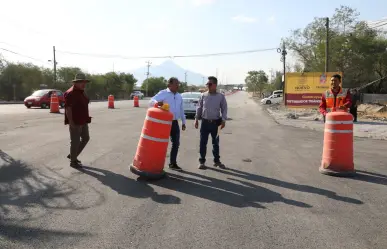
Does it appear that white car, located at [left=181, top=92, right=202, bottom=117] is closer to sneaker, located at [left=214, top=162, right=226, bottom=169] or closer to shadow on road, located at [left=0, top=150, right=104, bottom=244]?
sneaker, located at [left=214, top=162, right=226, bottom=169]

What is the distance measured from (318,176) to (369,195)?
1284 mm

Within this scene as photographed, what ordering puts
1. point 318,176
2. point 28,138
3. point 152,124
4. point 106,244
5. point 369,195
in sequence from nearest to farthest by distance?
point 106,244
point 369,195
point 152,124
point 318,176
point 28,138

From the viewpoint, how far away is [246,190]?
5.95 metres

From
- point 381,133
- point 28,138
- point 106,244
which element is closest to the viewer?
point 106,244

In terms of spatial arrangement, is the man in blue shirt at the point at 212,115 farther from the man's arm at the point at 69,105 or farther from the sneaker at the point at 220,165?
the man's arm at the point at 69,105

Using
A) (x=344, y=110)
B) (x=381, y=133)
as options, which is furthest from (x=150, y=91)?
(x=344, y=110)

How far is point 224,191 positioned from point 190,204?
2.78 feet

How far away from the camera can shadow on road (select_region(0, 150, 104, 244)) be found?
13.4ft

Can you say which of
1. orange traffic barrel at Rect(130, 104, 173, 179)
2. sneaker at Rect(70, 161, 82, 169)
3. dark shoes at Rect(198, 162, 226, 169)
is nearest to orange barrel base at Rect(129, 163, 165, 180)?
orange traffic barrel at Rect(130, 104, 173, 179)

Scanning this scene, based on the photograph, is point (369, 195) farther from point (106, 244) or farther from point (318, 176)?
point (106, 244)

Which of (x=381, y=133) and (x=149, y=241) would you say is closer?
(x=149, y=241)

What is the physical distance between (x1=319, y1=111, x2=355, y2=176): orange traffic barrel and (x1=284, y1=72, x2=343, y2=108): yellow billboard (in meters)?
18.3

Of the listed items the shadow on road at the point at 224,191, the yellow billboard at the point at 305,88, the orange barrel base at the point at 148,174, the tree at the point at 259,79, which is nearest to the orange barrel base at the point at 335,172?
the shadow on road at the point at 224,191

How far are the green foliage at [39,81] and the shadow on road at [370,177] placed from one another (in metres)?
32.8
